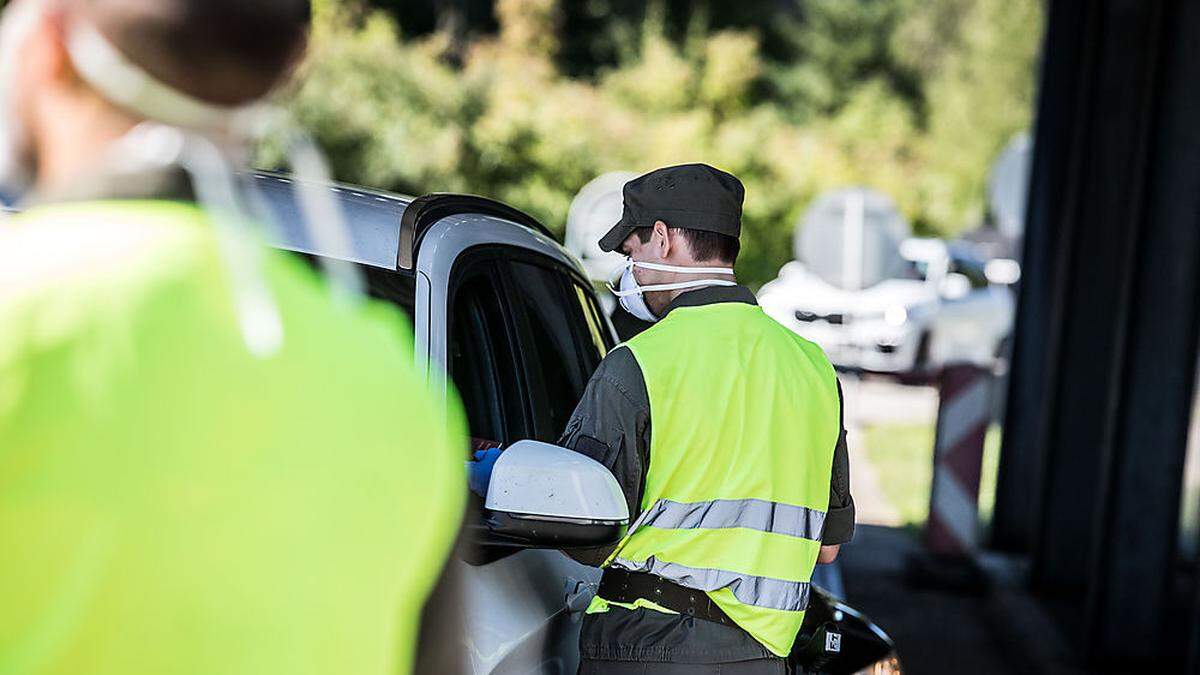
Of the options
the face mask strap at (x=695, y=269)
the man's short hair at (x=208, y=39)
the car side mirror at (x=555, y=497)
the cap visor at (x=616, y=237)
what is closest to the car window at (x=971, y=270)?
the cap visor at (x=616, y=237)

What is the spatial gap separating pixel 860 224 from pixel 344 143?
20959 millimetres

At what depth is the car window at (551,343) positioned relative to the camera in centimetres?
397

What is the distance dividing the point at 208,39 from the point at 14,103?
165 mm

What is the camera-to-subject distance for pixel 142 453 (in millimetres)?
1209

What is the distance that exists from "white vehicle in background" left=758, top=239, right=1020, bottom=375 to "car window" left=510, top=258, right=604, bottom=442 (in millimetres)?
19815

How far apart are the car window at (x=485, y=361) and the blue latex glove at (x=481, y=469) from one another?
0.56 ft

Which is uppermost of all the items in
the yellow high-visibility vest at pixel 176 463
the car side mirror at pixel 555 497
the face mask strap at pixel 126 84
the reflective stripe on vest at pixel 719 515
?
the face mask strap at pixel 126 84

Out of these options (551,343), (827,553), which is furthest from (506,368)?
(827,553)

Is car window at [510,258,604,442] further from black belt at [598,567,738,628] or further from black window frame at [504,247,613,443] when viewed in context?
black belt at [598,567,738,628]

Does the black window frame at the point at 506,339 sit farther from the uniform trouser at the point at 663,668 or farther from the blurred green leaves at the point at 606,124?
the blurred green leaves at the point at 606,124

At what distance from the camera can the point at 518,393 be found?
3885mm

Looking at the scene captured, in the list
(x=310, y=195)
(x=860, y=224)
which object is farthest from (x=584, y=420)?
(x=860, y=224)

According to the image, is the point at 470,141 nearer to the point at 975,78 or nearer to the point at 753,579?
the point at 975,78

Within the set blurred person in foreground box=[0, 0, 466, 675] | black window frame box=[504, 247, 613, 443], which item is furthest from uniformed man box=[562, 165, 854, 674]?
blurred person in foreground box=[0, 0, 466, 675]
